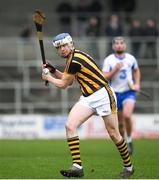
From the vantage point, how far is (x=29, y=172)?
13047 mm

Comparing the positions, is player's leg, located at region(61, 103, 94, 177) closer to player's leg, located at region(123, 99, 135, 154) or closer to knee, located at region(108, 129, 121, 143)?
knee, located at region(108, 129, 121, 143)

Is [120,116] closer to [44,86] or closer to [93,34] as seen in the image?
[44,86]

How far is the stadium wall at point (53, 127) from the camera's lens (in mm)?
26641

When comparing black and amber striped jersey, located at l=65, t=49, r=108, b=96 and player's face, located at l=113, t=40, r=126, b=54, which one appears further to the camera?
player's face, located at l=113, t=40, r=126, b=54

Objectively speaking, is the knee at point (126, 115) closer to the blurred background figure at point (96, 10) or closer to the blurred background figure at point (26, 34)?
the blurred background figure at point (26, 34)

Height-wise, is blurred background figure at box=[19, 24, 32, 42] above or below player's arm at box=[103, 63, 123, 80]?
below

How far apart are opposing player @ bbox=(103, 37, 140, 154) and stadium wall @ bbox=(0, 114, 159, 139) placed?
802cm

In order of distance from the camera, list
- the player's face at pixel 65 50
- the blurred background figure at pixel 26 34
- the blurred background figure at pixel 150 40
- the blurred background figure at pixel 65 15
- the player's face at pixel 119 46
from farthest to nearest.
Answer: the blurred background figure at pixel 65 15, the blurred background figure at pixel 26 34, the blurred background figure at pixel 150 40, the player's face at pixel 119 46, the player's face at pixel 65 50

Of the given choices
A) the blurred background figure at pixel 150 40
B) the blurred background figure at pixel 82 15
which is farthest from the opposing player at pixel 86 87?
the blurred background figure at pixel 82 15

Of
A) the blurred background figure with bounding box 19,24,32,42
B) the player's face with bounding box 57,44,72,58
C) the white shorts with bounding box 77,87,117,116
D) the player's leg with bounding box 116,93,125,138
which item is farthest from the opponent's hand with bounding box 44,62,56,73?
the blurred background figure with bounding box 19,24,32,42

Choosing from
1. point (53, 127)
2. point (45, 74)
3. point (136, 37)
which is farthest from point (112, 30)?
point (45, 74)

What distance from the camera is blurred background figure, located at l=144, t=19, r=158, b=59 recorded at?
29.7 meters

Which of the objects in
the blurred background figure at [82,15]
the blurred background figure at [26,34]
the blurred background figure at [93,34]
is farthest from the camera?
the blurred background figure at [82,15]

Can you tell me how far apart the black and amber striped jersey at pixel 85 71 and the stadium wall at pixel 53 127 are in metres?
14.2
